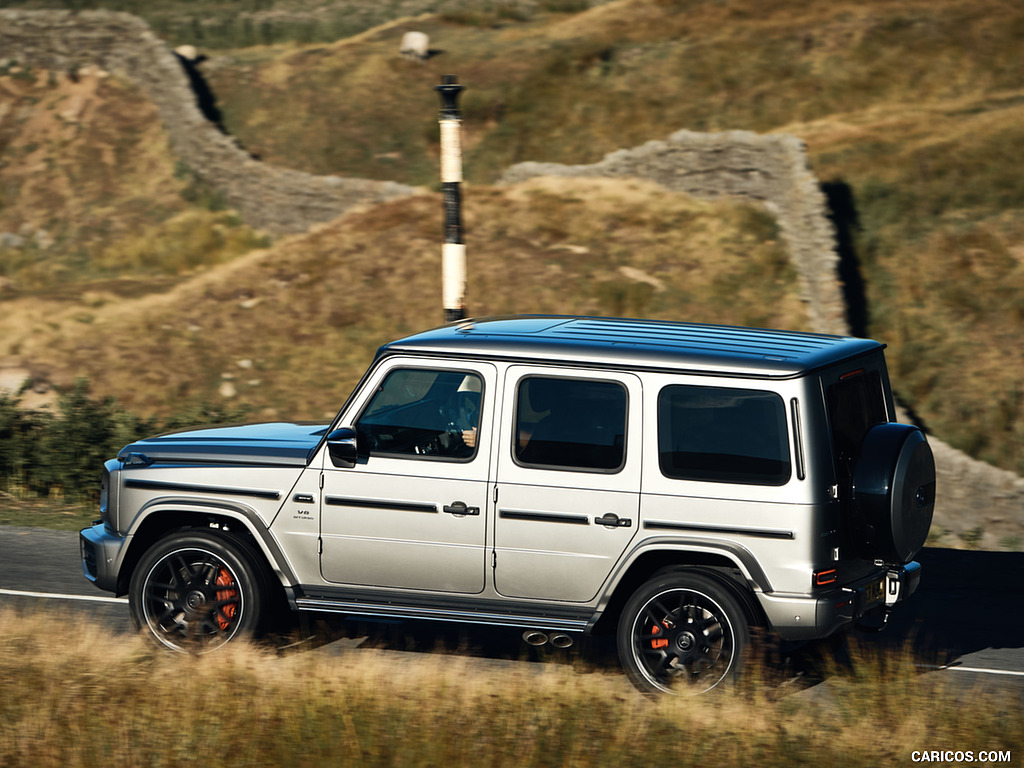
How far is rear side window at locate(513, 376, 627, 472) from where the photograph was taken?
6.26 meters

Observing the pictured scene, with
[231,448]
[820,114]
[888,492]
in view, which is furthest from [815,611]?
[820,114]

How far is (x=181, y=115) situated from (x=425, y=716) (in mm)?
30692

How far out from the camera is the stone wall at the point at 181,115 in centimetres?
2753

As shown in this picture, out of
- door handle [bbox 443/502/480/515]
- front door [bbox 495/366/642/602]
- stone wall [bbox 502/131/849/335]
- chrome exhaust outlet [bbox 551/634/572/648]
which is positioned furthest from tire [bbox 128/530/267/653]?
stone wall [bbox 502/131/849/335]

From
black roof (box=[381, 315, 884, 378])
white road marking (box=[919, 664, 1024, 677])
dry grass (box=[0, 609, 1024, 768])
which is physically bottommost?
white road marking (box=[919, 664, 1024, 677])

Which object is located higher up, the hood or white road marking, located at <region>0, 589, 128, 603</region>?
the hood

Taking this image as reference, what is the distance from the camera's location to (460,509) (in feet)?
21.0

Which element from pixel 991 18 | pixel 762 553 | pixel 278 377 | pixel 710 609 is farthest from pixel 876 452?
pixel 991 18

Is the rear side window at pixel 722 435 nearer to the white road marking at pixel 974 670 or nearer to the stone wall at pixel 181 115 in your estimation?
the white road marking at pixel 974 670

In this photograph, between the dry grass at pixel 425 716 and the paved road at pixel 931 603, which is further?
the paved road at pixel 931 603

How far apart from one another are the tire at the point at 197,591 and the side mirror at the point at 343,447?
30.8 inches

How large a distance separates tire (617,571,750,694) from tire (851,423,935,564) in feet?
2.61

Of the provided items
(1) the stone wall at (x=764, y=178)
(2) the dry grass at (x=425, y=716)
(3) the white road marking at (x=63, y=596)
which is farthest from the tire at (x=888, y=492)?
(1) the stone wall at (x=764, y=178)

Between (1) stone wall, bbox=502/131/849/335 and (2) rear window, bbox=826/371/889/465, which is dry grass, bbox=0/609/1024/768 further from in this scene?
(1) stone wall, bbox=502/131/849/335
